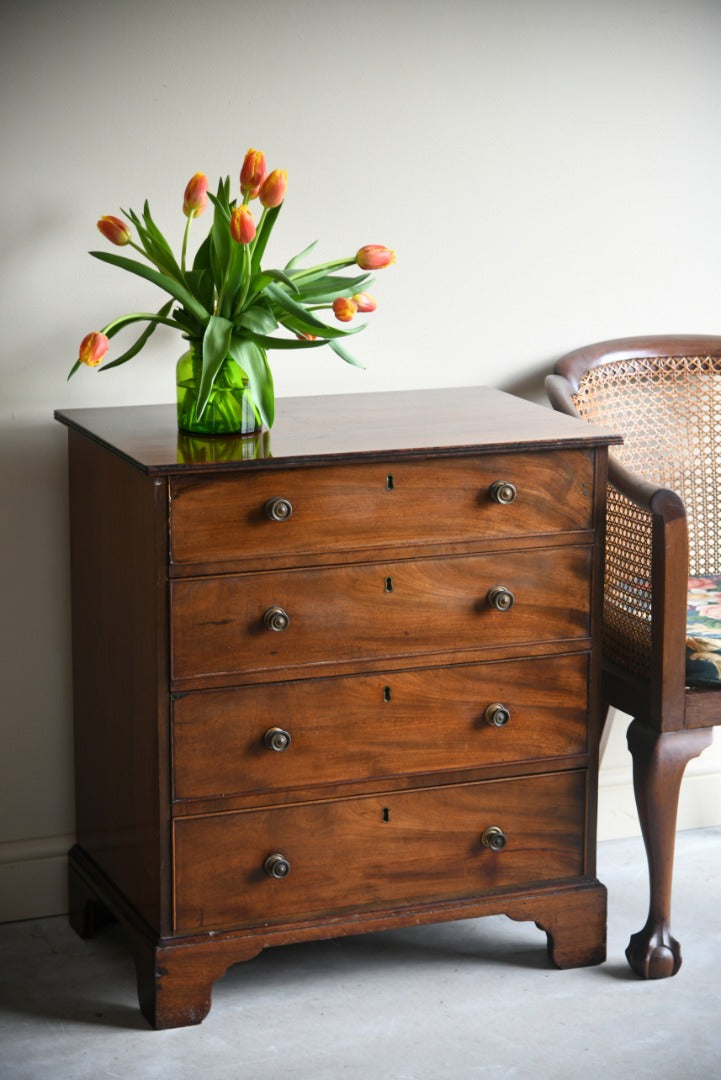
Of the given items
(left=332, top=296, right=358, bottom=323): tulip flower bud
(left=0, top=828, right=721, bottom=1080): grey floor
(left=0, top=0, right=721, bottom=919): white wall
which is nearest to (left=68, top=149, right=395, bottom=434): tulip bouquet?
(left=332, top=296, right=358, bottom=323): tulip flower bud

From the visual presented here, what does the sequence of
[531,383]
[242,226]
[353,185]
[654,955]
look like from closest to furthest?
[242,226] < [654,955] < [353,185] < [531,383]

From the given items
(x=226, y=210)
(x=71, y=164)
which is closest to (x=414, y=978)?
(x=226, y=210)

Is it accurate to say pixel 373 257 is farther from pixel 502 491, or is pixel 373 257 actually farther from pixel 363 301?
pixel 502 491

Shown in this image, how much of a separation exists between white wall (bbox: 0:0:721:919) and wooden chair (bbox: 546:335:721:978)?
136 mm

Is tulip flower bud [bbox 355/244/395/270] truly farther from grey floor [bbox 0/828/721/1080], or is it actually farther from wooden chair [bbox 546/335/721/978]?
grey floor [bbox 0/828/721/1080]

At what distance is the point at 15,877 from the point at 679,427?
1.59 metres

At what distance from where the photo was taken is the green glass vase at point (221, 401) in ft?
7.81

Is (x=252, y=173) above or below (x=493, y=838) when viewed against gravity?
above

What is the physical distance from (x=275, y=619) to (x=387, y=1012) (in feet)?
2.33

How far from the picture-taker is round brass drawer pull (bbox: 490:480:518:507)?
2.39 metres

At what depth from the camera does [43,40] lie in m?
2.57

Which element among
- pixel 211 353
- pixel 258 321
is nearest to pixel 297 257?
pixel 258 321

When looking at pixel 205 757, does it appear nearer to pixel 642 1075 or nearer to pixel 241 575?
pixel 241 575

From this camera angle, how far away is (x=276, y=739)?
2344 mm
